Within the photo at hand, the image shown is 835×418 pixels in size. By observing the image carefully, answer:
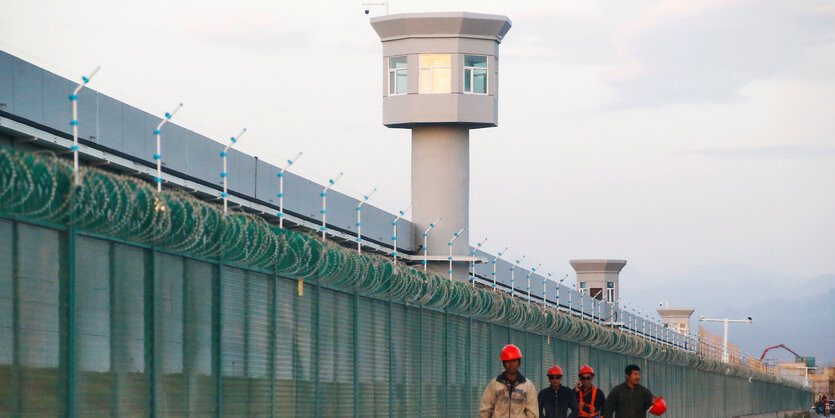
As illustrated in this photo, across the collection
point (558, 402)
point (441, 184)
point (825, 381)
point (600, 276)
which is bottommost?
point (825, 381)

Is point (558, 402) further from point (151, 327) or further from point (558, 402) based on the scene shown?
point (151, 327)

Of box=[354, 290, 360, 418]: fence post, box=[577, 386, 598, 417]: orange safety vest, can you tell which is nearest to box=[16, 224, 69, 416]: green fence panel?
box=[354, 290, 360, 418]: fence post

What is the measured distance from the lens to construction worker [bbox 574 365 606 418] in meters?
17.5

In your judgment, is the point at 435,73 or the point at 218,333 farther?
the point at 435,73

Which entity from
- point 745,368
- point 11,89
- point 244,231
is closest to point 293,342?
point 244,231

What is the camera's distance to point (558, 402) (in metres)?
15.4

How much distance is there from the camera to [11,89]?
2081 cm

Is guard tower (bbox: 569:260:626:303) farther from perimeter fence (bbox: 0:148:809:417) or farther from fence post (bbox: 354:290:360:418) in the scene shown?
fence post (bbox: 354:290:360:418)

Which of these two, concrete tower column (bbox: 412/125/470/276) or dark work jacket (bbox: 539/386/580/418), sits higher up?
concrete tower column (bbox: 412/125/470/276)

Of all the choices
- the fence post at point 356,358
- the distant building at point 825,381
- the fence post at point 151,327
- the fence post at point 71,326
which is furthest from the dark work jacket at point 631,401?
the distant building at point 825,381

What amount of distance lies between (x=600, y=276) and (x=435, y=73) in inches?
2421

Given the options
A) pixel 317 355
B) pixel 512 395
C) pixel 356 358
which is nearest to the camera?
pixel 512 395

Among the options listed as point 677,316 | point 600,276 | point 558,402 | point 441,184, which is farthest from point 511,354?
point 677,316

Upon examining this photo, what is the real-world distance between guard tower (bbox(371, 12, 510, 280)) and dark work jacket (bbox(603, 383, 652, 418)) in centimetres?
2890
